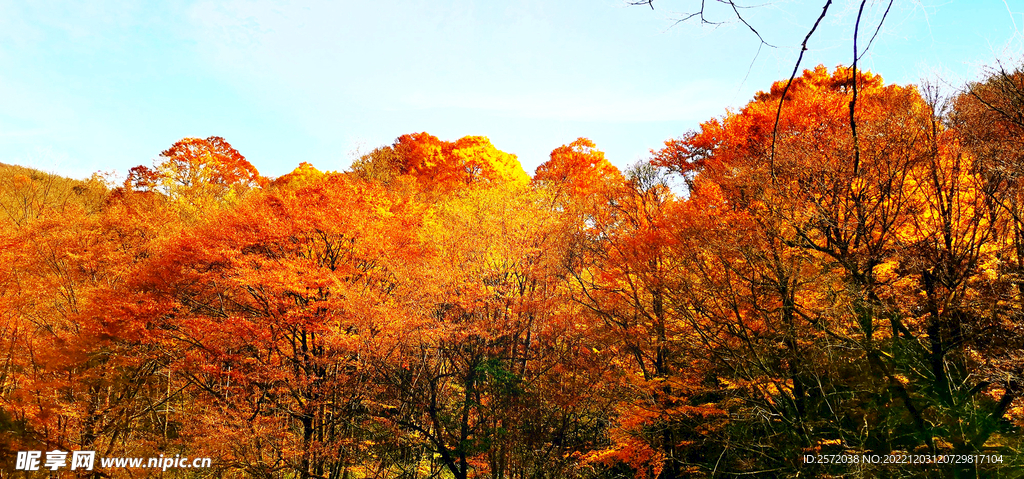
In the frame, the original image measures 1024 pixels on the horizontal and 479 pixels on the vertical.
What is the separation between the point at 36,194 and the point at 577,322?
3445 cm

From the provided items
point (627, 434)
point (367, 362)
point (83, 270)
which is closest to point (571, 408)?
point (627, 434)

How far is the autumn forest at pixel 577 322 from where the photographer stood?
890 cm

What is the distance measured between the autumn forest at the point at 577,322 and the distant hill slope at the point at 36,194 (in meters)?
8.02

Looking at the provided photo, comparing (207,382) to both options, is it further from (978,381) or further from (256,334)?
(978,381)

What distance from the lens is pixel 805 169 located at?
10.9 m

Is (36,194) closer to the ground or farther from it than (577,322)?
farther from it

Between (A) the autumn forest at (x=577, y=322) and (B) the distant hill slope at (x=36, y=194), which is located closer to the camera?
(A) the autumn forest at (x=577, y=322)

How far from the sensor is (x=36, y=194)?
3116cm

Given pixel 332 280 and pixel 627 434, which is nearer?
pixel 627 434

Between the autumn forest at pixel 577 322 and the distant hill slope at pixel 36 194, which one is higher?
the distant hill slope at pixel 36 194

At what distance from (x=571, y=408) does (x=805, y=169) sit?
993 centimetres

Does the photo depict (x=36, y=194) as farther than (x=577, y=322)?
Yes

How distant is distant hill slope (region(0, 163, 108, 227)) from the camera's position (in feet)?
85.4

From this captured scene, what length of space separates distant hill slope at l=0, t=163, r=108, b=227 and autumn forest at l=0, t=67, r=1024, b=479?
8019 mm
